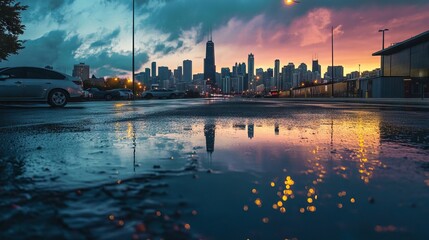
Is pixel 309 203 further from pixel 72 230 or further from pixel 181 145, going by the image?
pixel 181 145

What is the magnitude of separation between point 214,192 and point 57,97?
1542 cm

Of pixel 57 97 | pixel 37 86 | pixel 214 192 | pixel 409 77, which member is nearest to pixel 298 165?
pixel 214 192

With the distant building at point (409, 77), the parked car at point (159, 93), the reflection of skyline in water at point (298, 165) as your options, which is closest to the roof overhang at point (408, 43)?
the distant building at point (409, 77)

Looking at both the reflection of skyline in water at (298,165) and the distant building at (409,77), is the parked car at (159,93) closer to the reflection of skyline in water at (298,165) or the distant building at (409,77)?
the distant building at (409,77)

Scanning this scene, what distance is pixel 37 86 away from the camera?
15.6 metres

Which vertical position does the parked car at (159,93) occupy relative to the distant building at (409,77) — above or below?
below

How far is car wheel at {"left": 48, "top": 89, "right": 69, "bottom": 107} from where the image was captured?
16266mm

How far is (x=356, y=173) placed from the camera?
3463 millimetres

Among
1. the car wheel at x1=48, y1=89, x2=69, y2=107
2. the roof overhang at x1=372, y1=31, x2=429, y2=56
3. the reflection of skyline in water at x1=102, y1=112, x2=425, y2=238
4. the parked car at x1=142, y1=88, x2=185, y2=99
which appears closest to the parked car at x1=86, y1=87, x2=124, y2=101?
the parked car at x1=142, y1=88, x2=185, y2=99

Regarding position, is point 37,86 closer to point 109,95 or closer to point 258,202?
point 258,202

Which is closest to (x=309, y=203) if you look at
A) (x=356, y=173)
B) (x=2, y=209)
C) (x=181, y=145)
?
(x=356, y=173)

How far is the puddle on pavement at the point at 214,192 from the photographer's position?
2057 mm

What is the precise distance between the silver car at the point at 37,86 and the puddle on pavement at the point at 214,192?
11.7 metres

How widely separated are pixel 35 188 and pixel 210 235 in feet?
5.32
